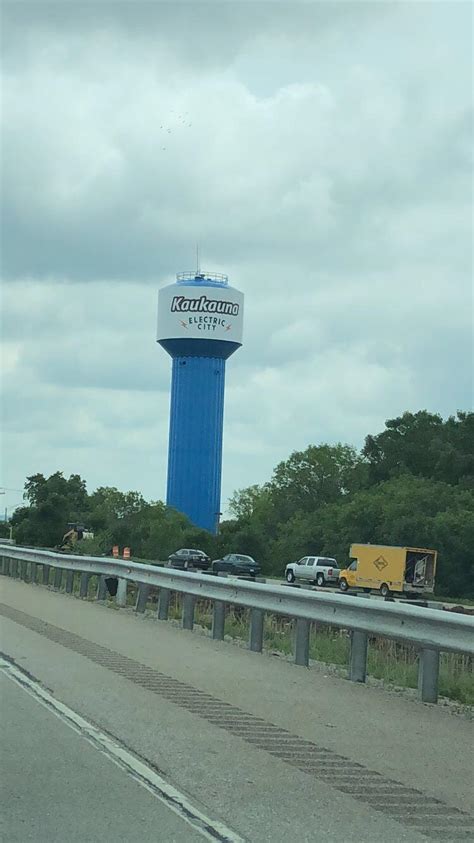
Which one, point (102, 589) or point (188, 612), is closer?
point (188, 612)

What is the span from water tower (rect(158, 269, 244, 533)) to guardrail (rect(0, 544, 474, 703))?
6963 centimetres

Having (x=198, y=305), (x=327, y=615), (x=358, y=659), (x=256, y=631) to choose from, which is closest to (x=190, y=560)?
(x=198, y=305)

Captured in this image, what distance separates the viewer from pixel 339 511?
93500 mm

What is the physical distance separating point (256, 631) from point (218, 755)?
26.4 ft

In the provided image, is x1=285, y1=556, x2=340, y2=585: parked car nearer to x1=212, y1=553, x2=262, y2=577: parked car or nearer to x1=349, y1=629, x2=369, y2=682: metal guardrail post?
x1=212, y1=553, x2=262, y2=577: parked car

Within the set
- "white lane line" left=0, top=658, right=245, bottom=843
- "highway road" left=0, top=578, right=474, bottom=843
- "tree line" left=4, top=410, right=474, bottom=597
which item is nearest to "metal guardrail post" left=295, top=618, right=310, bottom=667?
"highway road" left=0, top=578, right=474, bottom=843

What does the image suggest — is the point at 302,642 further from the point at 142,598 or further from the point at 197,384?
the point at 197,384

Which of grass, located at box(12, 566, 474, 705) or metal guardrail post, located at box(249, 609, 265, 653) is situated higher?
metal guardrail post, located at box(249, 609, 265, 653)

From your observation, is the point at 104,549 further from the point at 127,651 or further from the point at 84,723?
the point at 84,723

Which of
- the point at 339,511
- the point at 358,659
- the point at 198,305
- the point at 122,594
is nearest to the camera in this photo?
the point at 358,659

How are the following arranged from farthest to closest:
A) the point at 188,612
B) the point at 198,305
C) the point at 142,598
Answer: the point at 198,305
the point at 142,598
the point at 188,612

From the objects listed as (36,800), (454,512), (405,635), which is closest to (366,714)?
(405,635)

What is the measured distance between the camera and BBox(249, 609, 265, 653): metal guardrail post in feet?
56.7

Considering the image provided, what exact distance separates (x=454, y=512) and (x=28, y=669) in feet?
232
